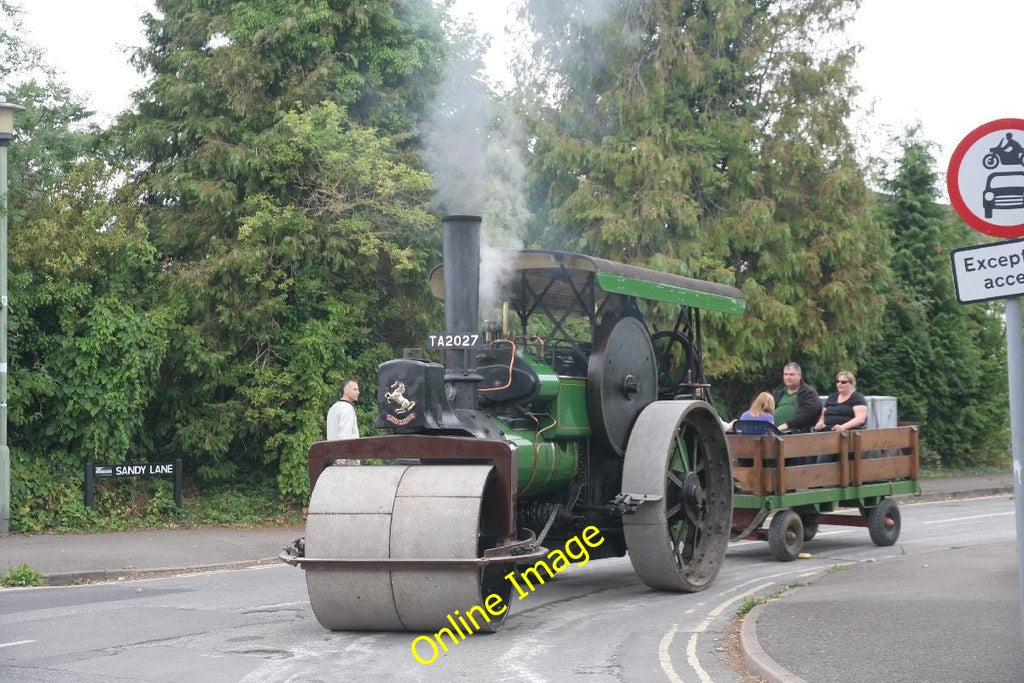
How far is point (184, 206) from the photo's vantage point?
17172mm

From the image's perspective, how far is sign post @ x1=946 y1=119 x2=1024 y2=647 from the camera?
18.5 ft

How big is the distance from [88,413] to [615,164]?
10.8 m

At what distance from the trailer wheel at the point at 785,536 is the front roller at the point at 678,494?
1466 millimetres

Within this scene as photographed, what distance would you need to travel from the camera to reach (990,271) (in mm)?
5723

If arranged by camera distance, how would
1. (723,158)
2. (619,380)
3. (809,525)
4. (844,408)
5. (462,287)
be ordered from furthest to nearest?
(723,158), (844,408), (809,525), (619,380), (462,287)

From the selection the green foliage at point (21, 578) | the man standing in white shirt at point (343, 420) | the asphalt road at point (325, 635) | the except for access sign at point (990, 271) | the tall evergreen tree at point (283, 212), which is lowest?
the asphalt road at point (325, 635)

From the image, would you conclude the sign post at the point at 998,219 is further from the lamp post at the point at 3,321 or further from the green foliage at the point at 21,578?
the lamp post at the point at 3,321

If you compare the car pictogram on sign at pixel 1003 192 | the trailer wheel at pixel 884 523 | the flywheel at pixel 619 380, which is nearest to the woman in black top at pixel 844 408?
the trailer wheel at pixel 884 523

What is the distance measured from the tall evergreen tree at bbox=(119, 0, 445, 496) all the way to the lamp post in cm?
273

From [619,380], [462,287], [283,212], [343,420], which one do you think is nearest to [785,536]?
[619,380]

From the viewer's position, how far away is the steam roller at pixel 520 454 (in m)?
7.45

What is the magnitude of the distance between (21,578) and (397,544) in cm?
472

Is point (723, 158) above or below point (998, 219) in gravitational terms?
above

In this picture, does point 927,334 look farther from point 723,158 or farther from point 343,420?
point 343,420
